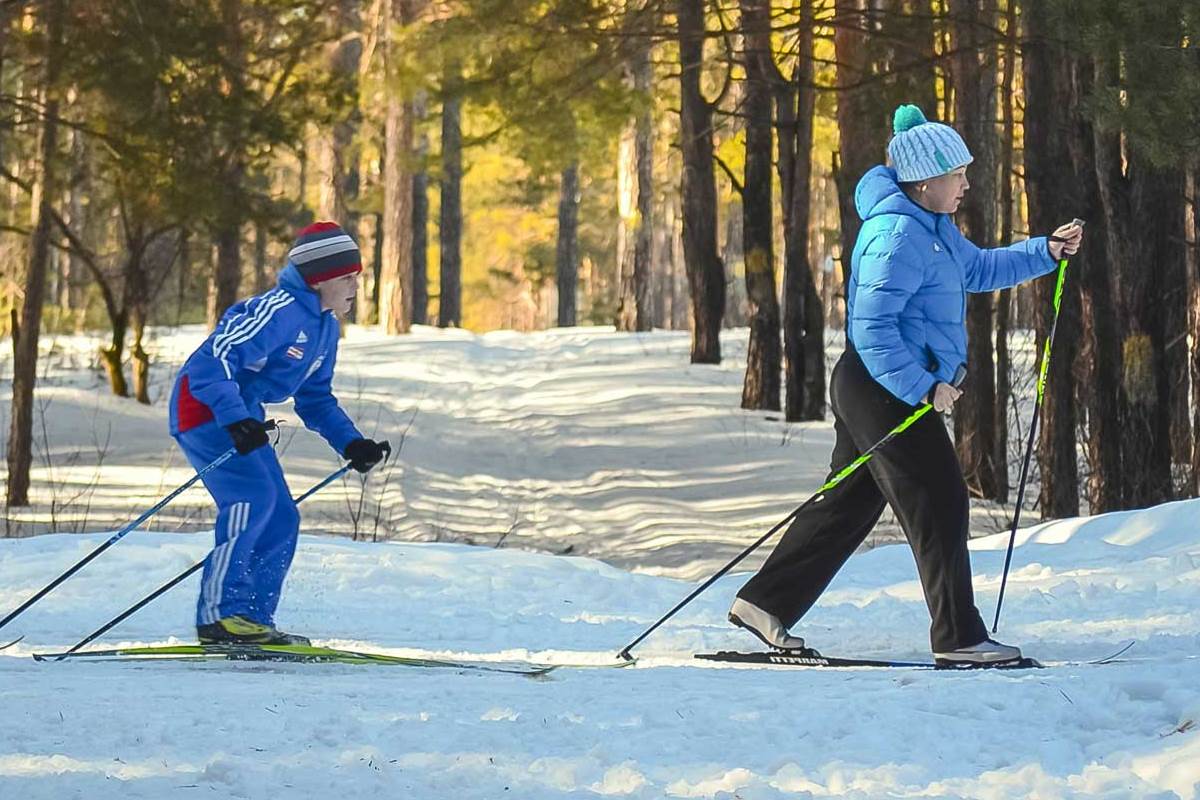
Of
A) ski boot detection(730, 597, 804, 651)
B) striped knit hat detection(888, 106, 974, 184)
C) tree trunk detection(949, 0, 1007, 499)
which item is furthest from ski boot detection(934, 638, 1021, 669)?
tree trunk detection(949, 0, 1007, 499)

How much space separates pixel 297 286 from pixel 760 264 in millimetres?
15358

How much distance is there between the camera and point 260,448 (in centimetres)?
661

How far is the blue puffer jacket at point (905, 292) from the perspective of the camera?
5977mm

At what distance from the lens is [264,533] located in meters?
6.65

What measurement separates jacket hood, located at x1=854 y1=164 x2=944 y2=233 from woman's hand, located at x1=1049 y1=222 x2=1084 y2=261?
1.63ft

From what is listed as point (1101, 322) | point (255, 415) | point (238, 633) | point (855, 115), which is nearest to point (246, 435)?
point (255, 415)

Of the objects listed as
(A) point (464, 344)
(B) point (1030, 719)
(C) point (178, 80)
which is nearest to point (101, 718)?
(B) point (1030, 719)

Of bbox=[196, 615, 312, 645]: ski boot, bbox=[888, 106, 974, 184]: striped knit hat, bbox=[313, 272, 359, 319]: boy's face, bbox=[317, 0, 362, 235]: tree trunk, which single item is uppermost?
bbox=[317, 0, 362, 235]: tree trunk

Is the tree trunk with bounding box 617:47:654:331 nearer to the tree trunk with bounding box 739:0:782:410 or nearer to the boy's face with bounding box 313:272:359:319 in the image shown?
the tree trunk with bounding box 739:0:782:410

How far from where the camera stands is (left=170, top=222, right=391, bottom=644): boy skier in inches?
257

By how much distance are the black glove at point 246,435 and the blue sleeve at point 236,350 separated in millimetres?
26

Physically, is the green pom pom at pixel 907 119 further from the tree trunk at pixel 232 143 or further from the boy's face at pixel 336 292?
the tree trunk at pixel 232 143

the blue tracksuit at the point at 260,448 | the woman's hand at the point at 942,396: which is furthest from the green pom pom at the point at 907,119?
the blue tracksuit at the point at 260,448

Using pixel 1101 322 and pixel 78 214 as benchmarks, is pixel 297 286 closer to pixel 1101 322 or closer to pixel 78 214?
pixel 1101 322
